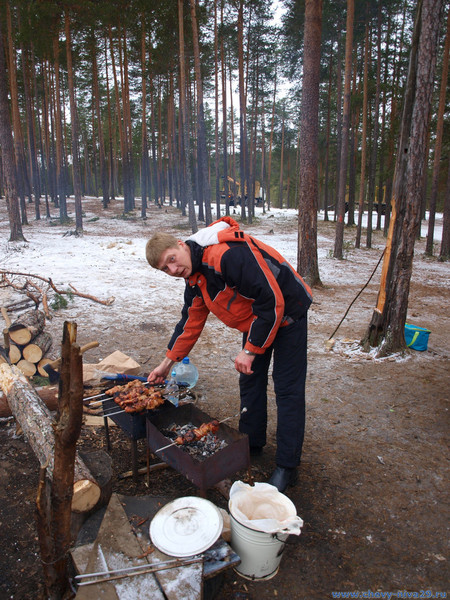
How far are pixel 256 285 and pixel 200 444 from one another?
1.48m

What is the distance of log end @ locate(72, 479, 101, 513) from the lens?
246cm

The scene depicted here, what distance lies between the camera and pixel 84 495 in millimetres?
2492

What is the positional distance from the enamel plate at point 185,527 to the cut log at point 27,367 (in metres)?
3.42

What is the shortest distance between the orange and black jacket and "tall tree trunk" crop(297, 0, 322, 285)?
263 inches

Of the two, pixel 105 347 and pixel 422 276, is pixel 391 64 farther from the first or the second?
pixel 105 347

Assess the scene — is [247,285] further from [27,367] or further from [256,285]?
[27,367]

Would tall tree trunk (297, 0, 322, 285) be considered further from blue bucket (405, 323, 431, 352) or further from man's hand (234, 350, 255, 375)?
man's hand (234, 350, 255, 375)

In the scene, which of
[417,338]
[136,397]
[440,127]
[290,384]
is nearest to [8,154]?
[136,397]

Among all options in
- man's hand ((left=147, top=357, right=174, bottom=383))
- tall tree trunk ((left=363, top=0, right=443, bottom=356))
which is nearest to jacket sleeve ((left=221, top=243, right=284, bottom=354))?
man's hand ((left=147, top=357, right=174, bottom=383))

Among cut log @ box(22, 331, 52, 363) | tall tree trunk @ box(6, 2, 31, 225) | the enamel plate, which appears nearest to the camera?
the enamel plate

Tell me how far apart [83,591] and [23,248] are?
1399cm

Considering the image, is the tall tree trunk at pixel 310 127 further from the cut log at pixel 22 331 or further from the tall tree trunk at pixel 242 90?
the tall tree trunk at pixel 242 90

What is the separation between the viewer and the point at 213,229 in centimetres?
268

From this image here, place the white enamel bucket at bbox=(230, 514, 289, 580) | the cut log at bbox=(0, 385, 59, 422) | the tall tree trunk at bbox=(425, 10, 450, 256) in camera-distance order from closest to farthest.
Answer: the white enamel bucket at bbox=(230, 514, 289, 580)
the cut log at bbox=(0, 385, 59, 422)
the tall tree trunk at bbox=(425, 10, 450, 256)
